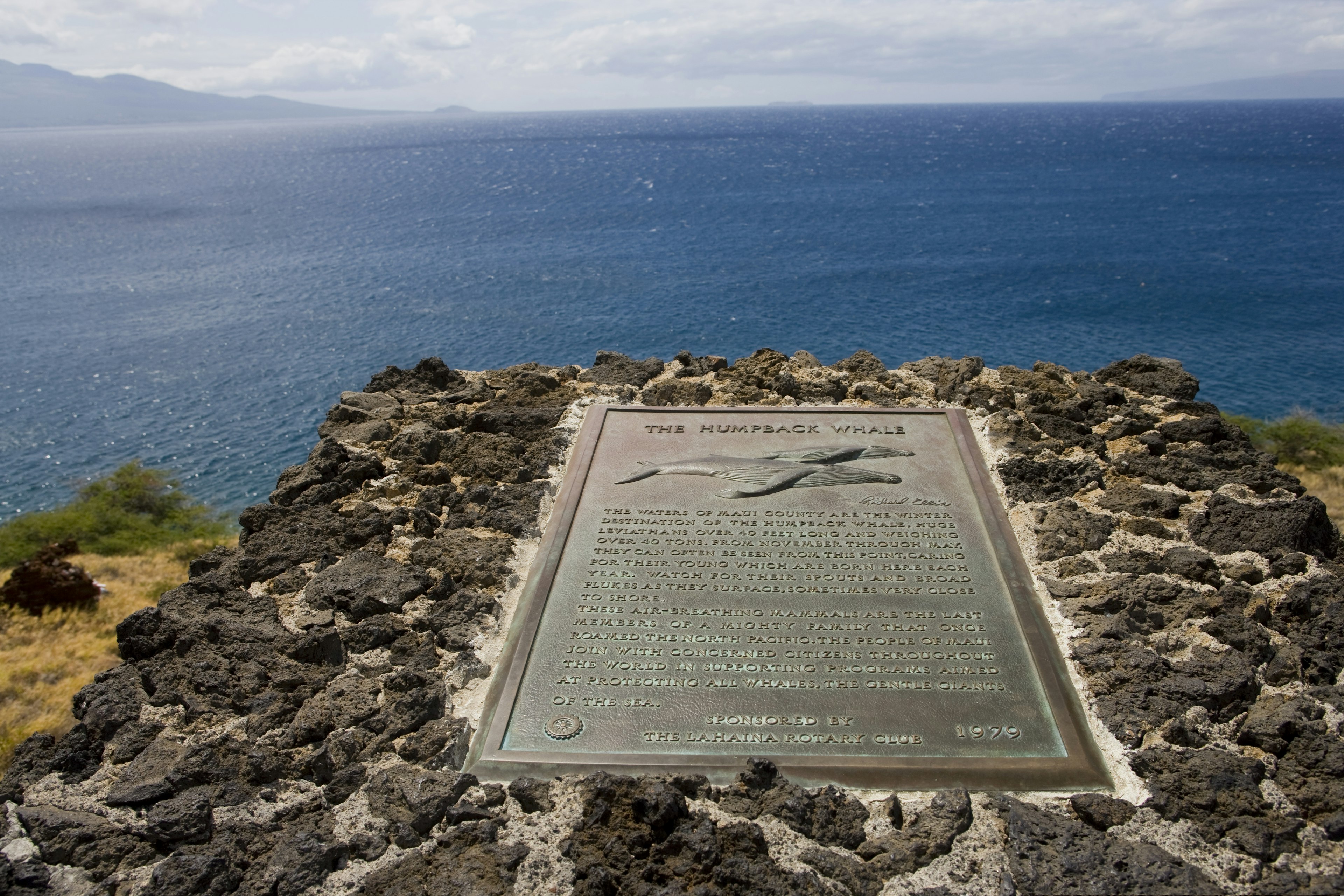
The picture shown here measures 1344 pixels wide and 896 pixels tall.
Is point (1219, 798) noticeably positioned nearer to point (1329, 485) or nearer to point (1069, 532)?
point (1069, 532)

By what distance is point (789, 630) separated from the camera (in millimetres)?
3916

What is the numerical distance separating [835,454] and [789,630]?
5.02 ft

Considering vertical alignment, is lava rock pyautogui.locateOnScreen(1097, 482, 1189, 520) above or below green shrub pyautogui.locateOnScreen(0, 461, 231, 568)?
above

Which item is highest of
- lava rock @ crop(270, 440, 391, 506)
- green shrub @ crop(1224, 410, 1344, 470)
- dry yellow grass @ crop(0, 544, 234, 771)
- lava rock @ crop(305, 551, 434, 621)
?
lava rock @ crop(270, 440, 391, 506)

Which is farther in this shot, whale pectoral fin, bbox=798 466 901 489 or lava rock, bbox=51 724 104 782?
whale pectoral fin, bbox=798 466 901 489

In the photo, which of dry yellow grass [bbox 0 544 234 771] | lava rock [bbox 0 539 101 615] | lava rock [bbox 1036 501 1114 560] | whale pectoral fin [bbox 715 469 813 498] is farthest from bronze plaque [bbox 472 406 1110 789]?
lava rock [bbox 0 539 101 615]

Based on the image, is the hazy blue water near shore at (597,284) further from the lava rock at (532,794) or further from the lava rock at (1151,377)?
the lava rock at (532,794)

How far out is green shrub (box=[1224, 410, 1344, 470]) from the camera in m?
13.6

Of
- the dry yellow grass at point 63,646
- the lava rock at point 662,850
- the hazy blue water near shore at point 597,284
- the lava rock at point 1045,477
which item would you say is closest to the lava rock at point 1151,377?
the lava rock at point 1045,477

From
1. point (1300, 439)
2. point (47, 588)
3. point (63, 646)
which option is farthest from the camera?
point (1300, 439)

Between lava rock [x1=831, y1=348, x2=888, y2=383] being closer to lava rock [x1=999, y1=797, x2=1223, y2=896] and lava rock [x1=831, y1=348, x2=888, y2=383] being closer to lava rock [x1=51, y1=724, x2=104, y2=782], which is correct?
lava rock [x1=999, y1=797, x2=1223, y2=896]

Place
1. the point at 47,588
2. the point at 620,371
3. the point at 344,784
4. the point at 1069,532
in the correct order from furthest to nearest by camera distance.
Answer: the point at 47,588 < the point at 620,371 < the point at 1069,532 < the point at 344,784
